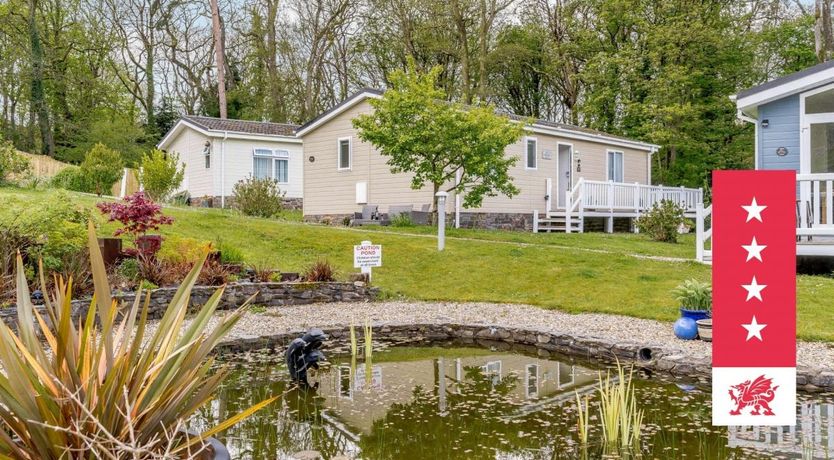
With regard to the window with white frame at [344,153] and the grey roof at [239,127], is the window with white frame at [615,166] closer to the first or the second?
the window with white frame at [344,153]

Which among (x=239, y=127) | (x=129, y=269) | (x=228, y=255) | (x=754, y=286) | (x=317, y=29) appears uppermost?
(x=317, y=29)

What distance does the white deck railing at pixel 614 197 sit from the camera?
1895 cm

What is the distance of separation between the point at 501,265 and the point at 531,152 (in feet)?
27.4

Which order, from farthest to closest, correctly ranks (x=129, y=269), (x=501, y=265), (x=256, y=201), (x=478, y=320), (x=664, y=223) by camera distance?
(x=256, y=201) < (x=664, y=223) < (x=501, y=265) < (x=129, y=269) < (x=478, y=320)

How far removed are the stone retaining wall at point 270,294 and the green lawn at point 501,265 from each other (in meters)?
0.65

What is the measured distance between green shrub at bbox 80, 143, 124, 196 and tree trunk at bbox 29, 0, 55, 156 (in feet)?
28.7

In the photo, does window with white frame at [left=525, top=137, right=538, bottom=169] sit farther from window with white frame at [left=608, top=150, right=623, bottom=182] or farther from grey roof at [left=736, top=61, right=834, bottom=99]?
grey roof at [left=736, top=61, right=834, bottom=99]

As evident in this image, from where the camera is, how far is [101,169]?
20672mm

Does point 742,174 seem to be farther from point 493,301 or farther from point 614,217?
point 614,217

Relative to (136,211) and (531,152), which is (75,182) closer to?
(136,211)

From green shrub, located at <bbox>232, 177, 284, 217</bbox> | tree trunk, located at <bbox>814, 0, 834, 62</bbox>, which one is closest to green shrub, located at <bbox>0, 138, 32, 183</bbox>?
green shrub, located at <bbox>232, 177, 284, 217</bbox>

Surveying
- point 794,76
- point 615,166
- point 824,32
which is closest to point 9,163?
point 794,76

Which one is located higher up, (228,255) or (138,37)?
(138,37)

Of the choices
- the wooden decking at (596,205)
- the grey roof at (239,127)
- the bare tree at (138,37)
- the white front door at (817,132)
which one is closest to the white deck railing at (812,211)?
the white front door at (817,132)
